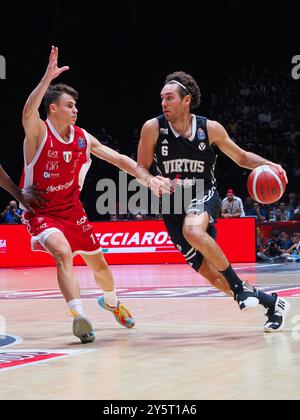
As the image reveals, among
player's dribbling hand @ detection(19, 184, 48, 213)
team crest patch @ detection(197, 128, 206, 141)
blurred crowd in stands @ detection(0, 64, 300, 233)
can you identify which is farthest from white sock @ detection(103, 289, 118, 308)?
blurred crowd in stands @ detection(0, 64, 300, 233)

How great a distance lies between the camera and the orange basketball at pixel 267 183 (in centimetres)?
703

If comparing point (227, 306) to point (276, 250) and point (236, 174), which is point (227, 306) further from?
point (236, 174)

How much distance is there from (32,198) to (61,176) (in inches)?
13.5

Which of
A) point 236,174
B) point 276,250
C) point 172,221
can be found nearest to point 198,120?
point 172,221

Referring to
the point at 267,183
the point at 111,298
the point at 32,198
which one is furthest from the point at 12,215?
the point at 267,183

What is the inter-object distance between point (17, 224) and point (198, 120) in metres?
12.0

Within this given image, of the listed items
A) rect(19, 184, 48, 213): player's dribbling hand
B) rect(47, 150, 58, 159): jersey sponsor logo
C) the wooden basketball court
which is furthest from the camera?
rect(47, 150, 58, 159): jersey sponsor logo

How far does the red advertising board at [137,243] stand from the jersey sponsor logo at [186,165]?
10.8 metres

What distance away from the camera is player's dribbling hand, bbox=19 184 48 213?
7.14 meters

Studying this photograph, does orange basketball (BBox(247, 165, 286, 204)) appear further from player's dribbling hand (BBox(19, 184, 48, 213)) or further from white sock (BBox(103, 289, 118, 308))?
player's dribbling hand (BBox(19, 184, 48, 213))

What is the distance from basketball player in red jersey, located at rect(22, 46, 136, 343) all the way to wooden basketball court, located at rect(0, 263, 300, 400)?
71 centimetres

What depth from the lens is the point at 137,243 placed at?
60.6 ft

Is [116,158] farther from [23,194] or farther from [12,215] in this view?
[12,215]

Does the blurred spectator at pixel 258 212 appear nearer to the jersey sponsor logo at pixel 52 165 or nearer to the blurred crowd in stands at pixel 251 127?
the blurred crowd in stands at pixel 251 127
